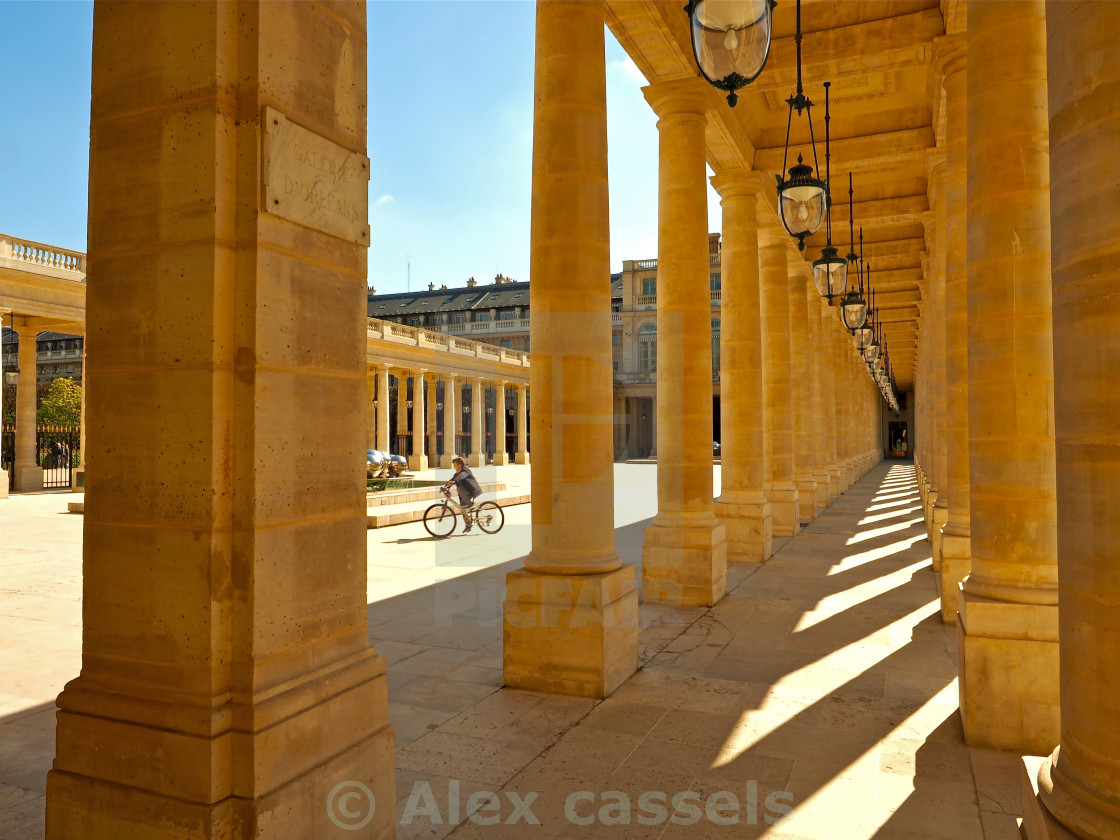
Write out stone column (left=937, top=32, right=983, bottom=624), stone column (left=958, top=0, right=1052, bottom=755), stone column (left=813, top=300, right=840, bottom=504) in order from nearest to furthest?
stone column (left=958, top=0, right=1052, bottom=755) < stone column (left=937, top=32, right=983, bottom=624) < stone column (left=813, top=300, right=840, bottom=504)

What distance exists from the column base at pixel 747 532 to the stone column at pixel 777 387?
3398mm

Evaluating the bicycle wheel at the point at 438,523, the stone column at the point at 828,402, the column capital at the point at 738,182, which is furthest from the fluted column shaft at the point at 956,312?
the stone column at the point at 828,402

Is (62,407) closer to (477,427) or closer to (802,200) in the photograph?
(477,427)

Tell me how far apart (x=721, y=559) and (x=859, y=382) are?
107 ft

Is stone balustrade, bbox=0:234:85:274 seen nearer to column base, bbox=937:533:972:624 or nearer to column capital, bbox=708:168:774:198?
column capital, bbox=708:168:774:198

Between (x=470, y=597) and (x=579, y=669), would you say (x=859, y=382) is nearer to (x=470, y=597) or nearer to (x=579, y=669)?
(x=470, y=597)

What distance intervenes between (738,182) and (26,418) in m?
29.8

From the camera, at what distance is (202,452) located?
11.4 feet

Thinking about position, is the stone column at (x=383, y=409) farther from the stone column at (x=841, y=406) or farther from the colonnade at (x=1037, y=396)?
the colonnade at (x=1037, y=396)

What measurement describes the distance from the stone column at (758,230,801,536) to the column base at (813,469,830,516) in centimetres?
464

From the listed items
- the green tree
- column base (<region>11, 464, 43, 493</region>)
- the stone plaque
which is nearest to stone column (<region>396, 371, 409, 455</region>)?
the green tree

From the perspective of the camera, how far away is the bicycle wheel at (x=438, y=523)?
56.2ft

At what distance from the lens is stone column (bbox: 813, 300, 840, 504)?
25.5m

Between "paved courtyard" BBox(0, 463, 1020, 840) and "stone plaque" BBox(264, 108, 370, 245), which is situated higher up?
"stone plaque" BBox(264, 108, 370, 245)
